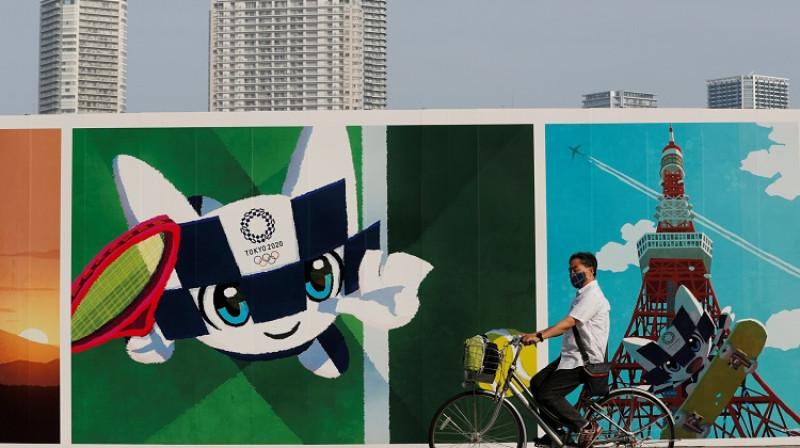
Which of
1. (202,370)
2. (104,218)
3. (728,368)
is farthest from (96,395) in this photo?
(728,368)

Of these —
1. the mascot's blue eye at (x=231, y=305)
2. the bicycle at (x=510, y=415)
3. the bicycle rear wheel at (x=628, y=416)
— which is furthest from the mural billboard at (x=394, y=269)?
the bicycle at (x=510, y=415)

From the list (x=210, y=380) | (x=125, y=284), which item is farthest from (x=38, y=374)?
(x=210, y=380)

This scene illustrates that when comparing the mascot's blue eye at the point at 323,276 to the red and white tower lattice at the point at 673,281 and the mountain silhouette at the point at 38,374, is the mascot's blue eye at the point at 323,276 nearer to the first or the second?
the mountain silhouette at the point at 38,374

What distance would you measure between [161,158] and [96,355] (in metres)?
1.70

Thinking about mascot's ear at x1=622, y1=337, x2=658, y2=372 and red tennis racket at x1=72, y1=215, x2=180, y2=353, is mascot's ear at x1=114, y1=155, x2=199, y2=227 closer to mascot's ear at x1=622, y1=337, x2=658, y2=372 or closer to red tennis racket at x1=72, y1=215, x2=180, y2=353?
red tennis racket at x1=72, y1=215, x2=180, y2=353

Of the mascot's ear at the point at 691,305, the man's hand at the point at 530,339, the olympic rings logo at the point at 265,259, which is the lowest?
the man's hand at the point at 530,339

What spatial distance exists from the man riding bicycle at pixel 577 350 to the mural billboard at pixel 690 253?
1.50m

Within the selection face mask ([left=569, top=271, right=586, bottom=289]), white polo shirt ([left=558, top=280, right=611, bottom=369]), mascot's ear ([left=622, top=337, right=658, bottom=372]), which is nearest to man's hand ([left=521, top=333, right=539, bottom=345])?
white polo shirt ([left=558, top=280, right=611, bottom=369])

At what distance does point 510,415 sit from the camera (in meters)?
7.27

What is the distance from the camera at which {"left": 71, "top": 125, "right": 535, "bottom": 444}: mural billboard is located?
855 centimetres

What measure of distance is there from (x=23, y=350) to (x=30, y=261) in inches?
29.0

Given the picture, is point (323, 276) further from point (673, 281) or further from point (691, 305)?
point (691, 305)

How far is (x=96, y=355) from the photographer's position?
862 centimetres

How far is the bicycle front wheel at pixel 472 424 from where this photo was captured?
7.20 m
